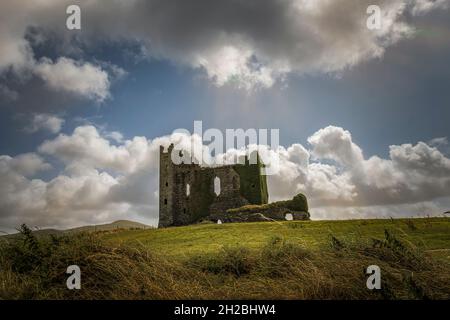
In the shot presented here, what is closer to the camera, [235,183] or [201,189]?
[235,183]

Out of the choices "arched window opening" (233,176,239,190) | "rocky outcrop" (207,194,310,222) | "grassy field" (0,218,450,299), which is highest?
"arched window opening" (233,176,239,190)

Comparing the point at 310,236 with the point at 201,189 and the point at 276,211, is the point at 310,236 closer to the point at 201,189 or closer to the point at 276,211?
the point at 276,211

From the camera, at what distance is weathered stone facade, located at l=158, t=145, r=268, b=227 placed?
4884 cm

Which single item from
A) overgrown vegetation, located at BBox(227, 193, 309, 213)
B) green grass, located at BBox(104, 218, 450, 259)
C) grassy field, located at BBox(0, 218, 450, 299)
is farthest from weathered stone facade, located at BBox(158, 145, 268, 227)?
grassy field, located at BBox(0, 218, 450, 299)

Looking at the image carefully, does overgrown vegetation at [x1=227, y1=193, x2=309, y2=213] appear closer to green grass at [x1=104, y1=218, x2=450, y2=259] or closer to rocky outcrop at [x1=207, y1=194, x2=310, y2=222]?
rocky outcrop at [x1=207, y1=194, x2=310, y2=222]

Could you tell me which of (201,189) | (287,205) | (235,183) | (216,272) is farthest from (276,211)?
(216,272)

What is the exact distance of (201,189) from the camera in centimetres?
5203

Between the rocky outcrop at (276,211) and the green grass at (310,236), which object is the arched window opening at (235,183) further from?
the green grass at (310,236)

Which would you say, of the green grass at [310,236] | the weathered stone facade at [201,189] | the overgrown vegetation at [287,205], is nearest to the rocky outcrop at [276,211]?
the overgrown vegetation at [287,205]

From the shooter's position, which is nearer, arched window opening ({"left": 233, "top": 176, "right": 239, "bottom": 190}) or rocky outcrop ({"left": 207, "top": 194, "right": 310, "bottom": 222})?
rocky outcrop ({"left": 207, "top": 194, "right": 310, "bottom": 222})
